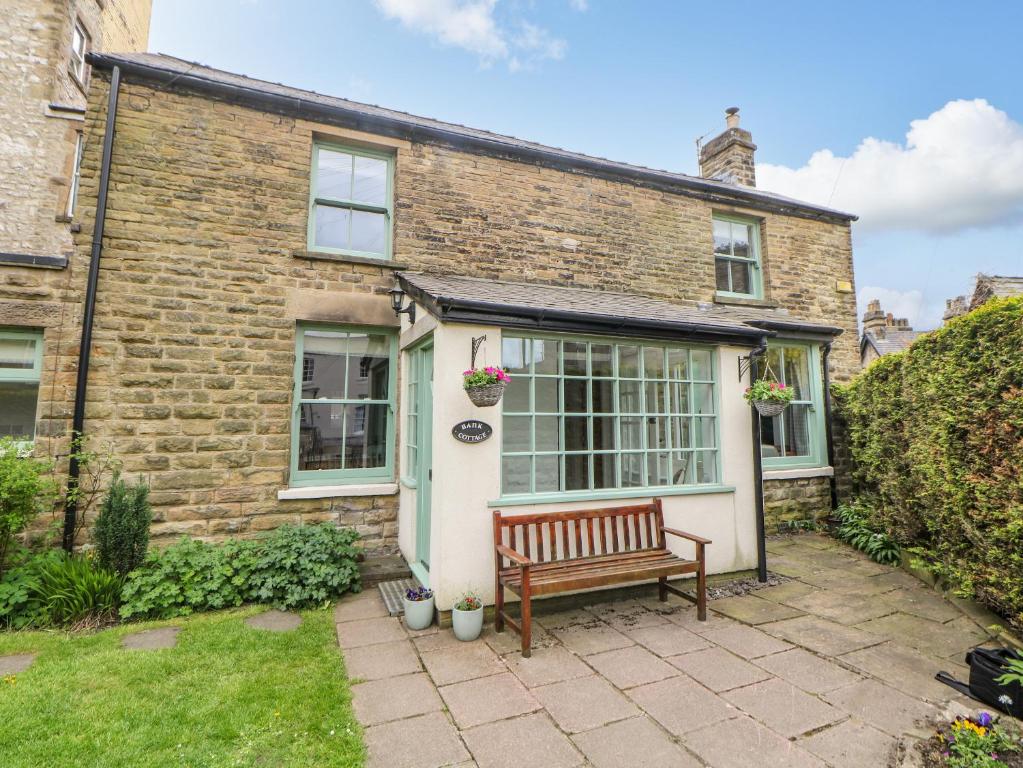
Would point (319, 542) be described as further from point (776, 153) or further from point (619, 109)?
point (776, 153)

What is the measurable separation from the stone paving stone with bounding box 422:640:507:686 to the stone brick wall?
2.32 m

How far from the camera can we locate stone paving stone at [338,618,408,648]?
4016 mm

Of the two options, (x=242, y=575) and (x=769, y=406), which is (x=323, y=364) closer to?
(x=242, y=575)

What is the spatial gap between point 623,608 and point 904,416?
4.12 metres

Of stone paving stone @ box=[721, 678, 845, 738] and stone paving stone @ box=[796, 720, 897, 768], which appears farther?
stone paving stone @ box=[721, 678, 845, 738]

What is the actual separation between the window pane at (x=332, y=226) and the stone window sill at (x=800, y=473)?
7099mm

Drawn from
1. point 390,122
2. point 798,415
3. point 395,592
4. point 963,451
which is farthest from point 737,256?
point 395,592

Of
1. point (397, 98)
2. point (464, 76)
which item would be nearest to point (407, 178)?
point (397, 98)

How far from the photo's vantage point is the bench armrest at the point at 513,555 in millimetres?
3734

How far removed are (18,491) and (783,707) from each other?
639cm

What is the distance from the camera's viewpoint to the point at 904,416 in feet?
18.6

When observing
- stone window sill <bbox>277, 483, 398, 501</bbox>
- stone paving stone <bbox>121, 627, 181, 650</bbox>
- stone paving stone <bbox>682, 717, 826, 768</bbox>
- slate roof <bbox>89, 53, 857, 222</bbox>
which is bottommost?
stone paving stone <bbox>121, 627, 181, 650</bbox>

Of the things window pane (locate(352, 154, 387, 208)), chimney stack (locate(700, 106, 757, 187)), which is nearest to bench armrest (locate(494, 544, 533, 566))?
window pane (locate(352, 154, 387, 208))

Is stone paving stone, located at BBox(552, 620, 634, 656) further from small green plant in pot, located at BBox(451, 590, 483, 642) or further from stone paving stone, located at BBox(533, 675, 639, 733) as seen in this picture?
small green plant in pot, located at BBox(451, 590, 483, 642)
